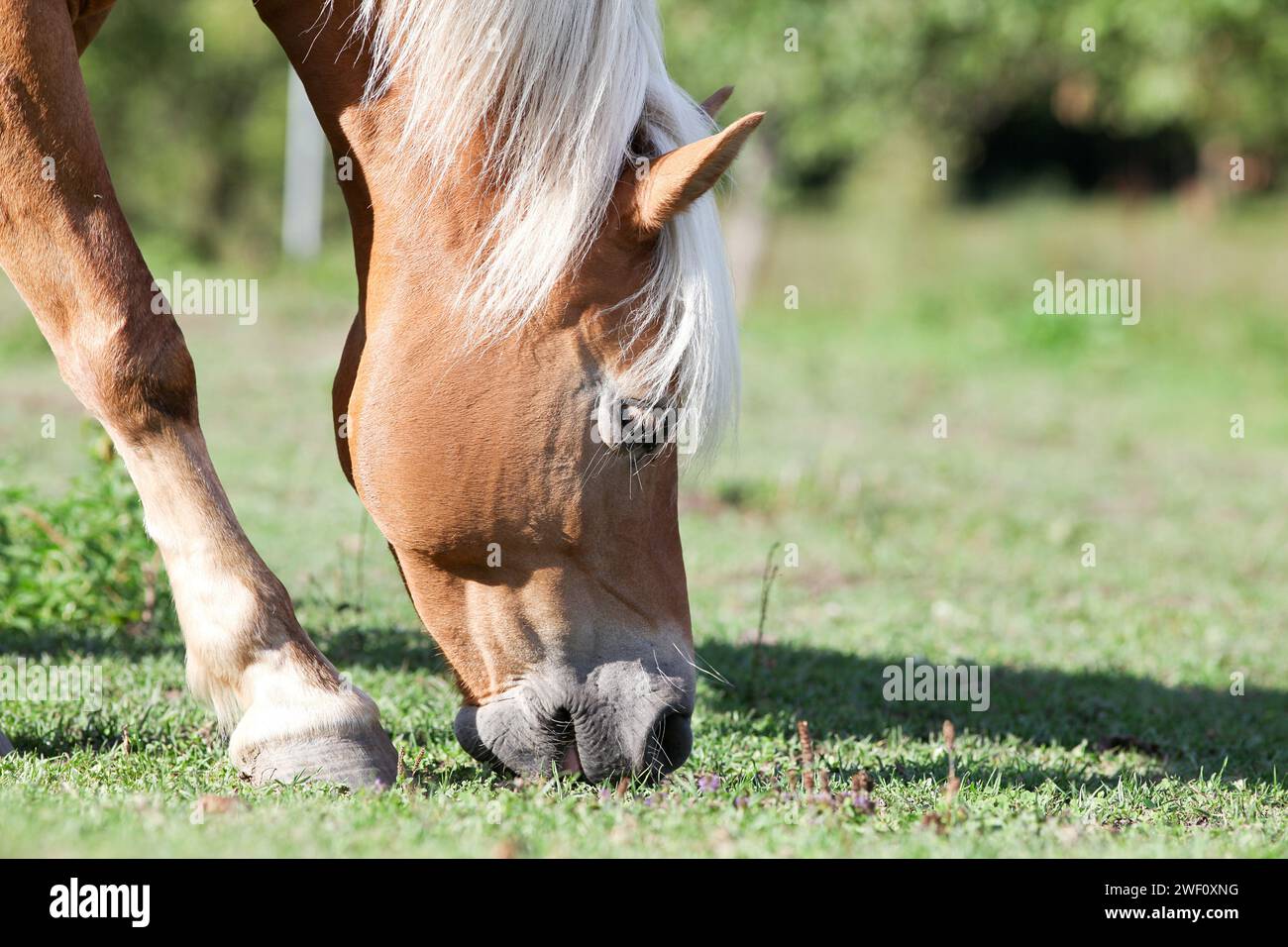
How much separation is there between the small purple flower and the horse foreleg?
0.64m

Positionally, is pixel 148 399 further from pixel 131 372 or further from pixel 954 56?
pixel 954 56

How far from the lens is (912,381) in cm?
1220

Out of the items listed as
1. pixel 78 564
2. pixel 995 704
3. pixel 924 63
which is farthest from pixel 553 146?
pixel 924 63

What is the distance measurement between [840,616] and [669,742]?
273 cm

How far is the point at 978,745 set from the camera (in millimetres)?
3570

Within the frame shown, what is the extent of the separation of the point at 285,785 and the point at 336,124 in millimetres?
1368

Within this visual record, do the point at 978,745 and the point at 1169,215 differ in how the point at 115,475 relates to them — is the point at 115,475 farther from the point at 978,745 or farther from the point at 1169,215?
the point at 1169,215

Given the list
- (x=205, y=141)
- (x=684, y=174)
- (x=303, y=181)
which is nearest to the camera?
(x=684, y=174)

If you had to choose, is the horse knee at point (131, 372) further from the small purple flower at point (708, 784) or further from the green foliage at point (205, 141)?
the green foliage at point (205, 141)

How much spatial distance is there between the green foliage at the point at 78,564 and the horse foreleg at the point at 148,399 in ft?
5.68

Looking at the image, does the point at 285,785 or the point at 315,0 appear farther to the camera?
the point at 315,0

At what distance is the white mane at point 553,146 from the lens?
8.71ft
